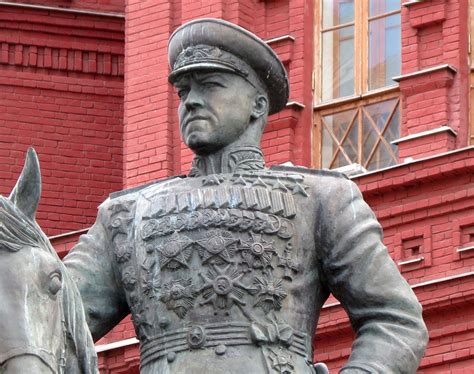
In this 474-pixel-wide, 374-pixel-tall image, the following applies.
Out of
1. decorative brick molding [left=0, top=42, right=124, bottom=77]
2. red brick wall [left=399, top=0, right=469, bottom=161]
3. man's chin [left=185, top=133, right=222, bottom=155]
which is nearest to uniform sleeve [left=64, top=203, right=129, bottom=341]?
man's chin [left=185, top=133, right=222, bottom=155]

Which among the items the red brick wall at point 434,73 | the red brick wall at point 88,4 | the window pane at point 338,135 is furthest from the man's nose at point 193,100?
the red brick wall at point 88,4

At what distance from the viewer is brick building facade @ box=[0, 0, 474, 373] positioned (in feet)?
102

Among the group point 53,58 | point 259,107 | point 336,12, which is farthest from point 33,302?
point 53,58

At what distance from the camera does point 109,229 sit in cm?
1428

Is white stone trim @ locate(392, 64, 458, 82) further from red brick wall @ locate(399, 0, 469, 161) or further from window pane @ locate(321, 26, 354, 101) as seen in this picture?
window pane @ locate(321, 26, 354, 101)

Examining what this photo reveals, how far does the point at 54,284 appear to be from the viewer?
12438mm

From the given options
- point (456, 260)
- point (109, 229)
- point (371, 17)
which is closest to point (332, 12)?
point (371, 17)

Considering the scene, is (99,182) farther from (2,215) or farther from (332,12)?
(2,215)

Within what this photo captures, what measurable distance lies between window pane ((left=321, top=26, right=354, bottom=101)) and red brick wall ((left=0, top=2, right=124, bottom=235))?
9.17ft

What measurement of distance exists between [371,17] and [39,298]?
20.6 meters

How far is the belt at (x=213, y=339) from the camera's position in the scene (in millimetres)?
13828

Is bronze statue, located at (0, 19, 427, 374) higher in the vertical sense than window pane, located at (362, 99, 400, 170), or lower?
lower

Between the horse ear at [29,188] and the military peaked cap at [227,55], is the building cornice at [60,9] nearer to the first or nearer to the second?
the military peaked cap at [227,55]

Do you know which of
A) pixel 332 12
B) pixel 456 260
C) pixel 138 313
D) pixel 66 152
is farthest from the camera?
pixel 66 152
